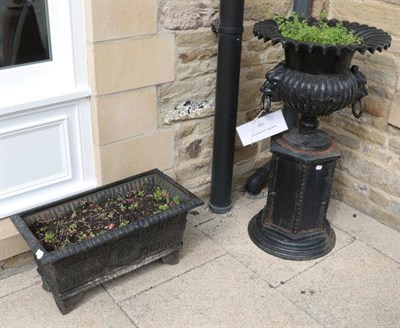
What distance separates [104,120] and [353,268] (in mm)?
1595

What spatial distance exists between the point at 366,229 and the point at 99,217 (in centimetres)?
168

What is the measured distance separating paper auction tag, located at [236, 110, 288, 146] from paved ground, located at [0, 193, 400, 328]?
0.58 m

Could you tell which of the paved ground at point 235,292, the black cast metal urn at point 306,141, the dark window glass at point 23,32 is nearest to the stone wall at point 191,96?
the dark window glass at point 23,32

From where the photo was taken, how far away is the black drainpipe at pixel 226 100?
2779mm

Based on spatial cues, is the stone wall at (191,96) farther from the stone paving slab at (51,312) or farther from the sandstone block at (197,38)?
the stone paving slab at (51,312)

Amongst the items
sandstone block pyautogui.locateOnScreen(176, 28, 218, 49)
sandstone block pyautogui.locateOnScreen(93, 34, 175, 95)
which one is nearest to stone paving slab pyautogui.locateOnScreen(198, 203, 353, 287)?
sandstone block pyautogui.locateOnScreen(93, 34, 175, 95)

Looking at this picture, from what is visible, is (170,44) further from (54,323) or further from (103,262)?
(54,323)

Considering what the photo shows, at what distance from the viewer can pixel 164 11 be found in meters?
2.69

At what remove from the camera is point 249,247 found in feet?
9.79

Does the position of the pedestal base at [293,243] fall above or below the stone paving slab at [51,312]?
above

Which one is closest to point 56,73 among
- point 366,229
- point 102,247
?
point 102,247

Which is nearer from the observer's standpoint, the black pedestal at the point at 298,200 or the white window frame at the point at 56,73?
the white window frame at the point at 56,73

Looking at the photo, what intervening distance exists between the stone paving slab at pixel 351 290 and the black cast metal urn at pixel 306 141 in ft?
0.45

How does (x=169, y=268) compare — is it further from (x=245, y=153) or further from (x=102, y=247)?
(x=245, y=153)
